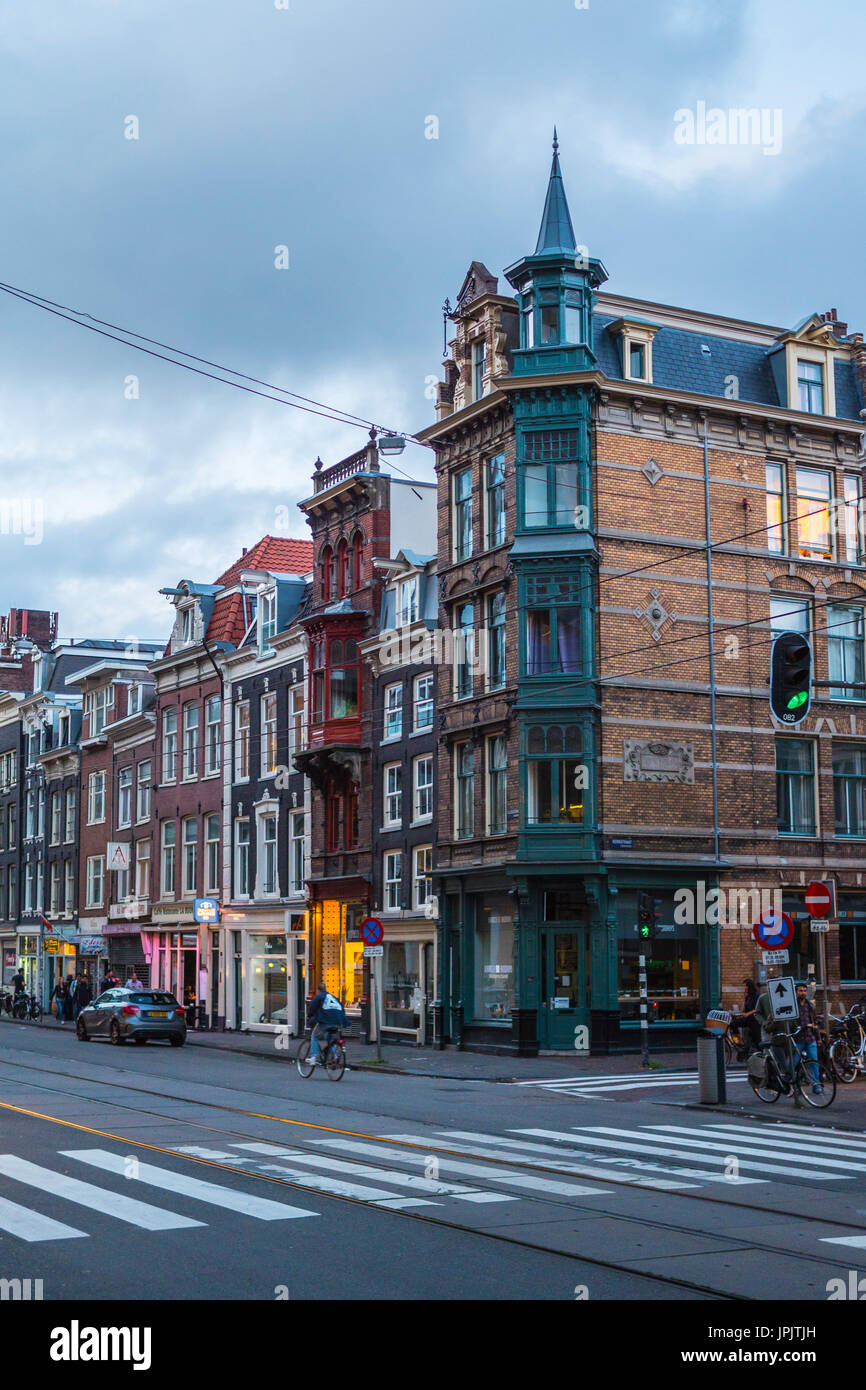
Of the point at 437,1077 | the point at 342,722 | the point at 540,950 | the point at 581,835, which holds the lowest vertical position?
the point at 437,1077

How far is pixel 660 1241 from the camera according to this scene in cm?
1106

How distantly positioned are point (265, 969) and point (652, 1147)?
99.0 feet

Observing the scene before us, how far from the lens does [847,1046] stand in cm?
2500

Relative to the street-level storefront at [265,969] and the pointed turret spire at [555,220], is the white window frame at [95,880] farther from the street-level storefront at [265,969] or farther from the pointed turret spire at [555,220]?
the pointed turret spire at [555,220]

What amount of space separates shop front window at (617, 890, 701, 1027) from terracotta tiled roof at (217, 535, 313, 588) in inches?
829

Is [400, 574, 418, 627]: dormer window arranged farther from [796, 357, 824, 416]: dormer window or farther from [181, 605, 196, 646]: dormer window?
[181, 605, 196, 646]: dormer window

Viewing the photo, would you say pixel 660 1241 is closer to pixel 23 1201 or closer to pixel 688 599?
pixel 23 1201

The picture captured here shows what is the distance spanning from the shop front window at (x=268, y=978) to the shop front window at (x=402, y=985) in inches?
250

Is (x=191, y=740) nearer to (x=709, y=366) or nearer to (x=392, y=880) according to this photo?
(x=392, y=880)

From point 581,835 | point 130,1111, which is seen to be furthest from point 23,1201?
point 581,835

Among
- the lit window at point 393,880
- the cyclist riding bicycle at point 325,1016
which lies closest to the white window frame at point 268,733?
the lit window at point 393,880

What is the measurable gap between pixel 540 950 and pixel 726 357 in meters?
14.8

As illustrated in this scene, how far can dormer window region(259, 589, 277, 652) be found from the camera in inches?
1839

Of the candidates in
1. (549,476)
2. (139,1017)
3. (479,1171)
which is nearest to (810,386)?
(549,476)
